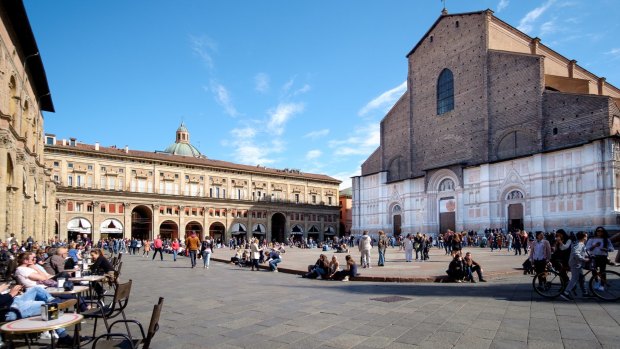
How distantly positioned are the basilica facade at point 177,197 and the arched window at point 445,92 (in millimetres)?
28727

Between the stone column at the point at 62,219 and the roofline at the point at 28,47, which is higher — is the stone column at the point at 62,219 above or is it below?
below

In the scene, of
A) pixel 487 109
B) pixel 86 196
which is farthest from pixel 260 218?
pixel 487 109

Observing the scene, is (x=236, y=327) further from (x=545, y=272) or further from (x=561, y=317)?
(x=545, y=272)

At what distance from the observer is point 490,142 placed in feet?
127

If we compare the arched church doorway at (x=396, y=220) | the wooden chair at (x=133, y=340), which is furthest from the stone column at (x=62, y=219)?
the wooden chair at (x=133, y=340)

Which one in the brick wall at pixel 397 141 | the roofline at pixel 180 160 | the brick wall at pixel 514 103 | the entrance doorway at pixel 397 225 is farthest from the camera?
the roofline at pixel 180 160

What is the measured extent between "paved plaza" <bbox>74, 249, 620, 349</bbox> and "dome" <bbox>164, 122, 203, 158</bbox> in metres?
63.1

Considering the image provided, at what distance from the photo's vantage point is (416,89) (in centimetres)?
4684

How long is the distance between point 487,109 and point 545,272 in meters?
32.2

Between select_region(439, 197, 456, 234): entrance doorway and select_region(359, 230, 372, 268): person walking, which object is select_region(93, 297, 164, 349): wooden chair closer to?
select_region(359, 230, 372, 268): person walking

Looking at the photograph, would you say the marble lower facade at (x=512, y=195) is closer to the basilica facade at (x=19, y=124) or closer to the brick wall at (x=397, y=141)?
the brick wall at (x=397, y=141)

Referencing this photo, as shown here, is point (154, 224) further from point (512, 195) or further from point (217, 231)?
point (512, 195)

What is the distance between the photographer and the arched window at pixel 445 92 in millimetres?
42969

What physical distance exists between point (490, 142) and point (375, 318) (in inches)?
1372
